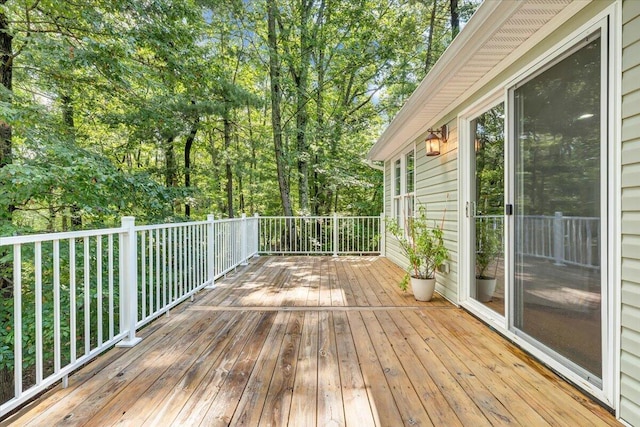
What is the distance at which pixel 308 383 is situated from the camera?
179 centimetres

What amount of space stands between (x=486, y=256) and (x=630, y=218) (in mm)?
1460

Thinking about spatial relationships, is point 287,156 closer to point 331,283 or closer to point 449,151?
point 331,283

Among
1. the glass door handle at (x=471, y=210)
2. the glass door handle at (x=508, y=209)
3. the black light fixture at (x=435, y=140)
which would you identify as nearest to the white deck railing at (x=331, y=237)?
the black light fixture at (x=435, y=140)

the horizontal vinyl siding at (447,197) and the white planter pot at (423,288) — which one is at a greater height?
the horizontal vinyl siding at (447,197)

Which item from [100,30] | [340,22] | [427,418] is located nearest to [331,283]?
[427,418]

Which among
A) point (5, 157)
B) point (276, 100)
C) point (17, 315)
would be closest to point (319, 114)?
point (276, 100)

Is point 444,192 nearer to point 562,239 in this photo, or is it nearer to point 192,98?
point 562,239

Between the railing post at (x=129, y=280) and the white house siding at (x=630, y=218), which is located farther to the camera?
the railing post at (x=129, y=280)

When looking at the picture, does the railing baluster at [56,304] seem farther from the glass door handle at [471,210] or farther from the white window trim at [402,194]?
the white window trim at [402,194]

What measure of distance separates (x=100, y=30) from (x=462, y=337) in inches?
225

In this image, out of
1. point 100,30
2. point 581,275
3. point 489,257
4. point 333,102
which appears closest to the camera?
point 581,275

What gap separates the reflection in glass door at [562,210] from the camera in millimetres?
1688

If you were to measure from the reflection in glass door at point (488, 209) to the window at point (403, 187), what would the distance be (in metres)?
2.06

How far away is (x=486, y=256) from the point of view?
9.39 feet
